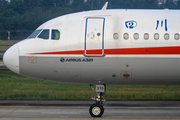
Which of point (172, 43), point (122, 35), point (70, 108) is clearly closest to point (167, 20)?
point (172, 43)

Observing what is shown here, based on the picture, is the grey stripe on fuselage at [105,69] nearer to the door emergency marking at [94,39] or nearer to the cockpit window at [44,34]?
the door emergency marking at [94,39]

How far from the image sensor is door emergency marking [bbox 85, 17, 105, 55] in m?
13.5

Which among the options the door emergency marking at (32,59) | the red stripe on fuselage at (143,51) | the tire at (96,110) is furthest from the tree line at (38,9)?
the red stripe on fuselage at (143,51)

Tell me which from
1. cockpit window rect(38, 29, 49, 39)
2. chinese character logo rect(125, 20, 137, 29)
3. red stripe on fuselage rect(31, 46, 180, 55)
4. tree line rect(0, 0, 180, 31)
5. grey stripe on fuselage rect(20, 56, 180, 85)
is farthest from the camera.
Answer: tree line rect(0, 0, 180, 31)

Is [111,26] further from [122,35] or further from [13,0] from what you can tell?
[13,0]

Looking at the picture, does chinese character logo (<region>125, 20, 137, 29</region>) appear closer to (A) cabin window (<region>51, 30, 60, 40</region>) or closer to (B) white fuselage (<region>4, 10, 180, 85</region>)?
(B) white fuselage (<region>4, 10, 180, 85</region>)

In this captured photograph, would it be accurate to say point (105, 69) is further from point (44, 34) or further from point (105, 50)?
point (44, 34)

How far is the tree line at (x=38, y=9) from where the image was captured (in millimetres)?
80188

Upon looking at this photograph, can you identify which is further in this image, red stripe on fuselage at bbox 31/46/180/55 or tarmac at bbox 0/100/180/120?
tarmac at bbox 0/100/180/120

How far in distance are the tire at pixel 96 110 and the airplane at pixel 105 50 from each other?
2.84ft

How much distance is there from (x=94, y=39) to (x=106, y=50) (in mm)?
682

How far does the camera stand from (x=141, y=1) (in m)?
116

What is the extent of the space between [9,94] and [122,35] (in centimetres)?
976

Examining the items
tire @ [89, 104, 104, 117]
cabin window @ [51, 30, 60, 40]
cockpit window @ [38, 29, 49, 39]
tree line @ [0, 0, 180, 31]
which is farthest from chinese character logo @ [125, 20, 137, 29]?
tree line @ [0, 0, 180, 31]
